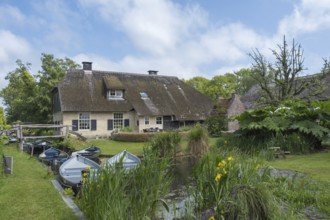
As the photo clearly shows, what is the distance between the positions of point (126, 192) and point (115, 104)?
87.8ft

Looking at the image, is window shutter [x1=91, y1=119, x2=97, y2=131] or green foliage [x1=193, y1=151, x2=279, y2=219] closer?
green foliage [x1=193, y1=151, x2=279, y2=219]

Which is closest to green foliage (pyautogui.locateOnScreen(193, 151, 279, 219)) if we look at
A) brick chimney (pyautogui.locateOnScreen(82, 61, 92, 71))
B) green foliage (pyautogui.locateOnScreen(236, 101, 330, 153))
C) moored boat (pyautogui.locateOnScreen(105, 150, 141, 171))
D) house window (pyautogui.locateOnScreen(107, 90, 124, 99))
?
moored boat (pyautogui.locateOnScreen(105, 150, 141, 171))

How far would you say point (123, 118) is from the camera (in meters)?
32.1

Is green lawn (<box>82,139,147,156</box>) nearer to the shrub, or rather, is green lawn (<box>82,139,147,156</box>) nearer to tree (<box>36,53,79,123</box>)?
the shrub

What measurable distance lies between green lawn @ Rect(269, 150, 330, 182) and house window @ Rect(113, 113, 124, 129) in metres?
21.5

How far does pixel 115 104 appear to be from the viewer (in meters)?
31.7

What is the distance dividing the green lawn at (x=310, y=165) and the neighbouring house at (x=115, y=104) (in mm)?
19893

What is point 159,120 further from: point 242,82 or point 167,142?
point 242,82

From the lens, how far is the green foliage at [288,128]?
45.2 feet

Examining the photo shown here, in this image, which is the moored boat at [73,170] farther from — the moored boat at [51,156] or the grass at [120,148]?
the grass at [120,148]

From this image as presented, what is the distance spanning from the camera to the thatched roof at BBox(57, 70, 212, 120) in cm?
3052

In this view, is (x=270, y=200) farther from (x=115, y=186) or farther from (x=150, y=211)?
(x=115, y=186)

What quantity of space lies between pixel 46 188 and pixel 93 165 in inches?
81.2

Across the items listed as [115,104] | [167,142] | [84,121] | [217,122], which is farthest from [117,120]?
[167,142]
